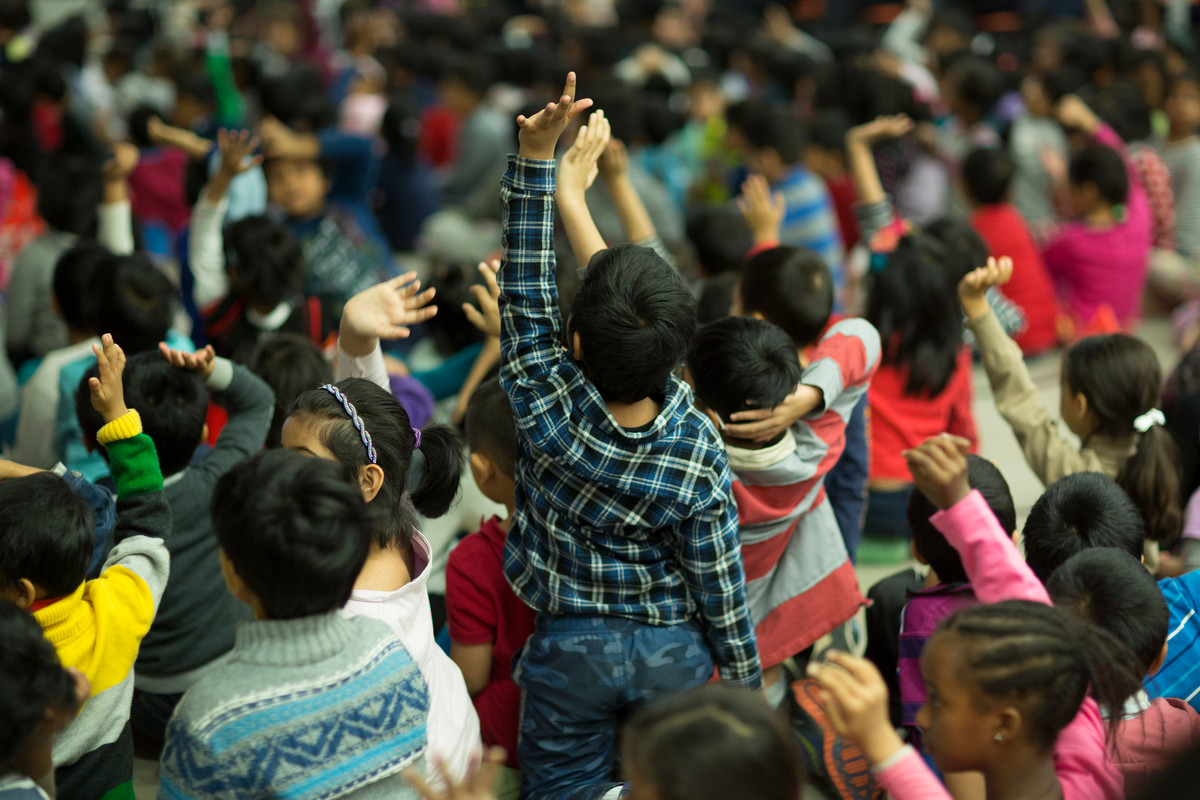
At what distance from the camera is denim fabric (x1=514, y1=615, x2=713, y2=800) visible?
168cm

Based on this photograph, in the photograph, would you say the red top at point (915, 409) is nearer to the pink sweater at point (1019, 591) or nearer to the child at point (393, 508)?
the pink sweater at point (1019, 591)

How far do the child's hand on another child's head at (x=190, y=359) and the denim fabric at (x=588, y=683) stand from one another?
0.77 meters

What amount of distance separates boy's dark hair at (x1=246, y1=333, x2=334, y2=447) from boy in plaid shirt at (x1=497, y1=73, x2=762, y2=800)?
729 millimetres

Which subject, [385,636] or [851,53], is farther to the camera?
[851,53]

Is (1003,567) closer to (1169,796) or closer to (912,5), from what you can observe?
(1169,796)

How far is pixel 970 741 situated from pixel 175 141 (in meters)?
3.03

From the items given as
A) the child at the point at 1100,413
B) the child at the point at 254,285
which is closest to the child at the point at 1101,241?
the child at the point at 1100,413

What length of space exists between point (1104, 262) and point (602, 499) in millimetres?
3401

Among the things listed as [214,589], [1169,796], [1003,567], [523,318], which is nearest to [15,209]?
[214,589]

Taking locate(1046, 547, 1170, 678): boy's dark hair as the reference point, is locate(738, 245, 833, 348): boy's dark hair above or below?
above

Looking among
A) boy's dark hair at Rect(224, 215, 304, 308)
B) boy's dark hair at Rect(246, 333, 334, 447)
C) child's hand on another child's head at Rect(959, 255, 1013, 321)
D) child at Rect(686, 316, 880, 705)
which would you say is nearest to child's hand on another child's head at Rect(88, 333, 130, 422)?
boy's dark hair at Rect(246, 333, 334, 447)

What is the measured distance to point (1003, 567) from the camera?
152 centimetres

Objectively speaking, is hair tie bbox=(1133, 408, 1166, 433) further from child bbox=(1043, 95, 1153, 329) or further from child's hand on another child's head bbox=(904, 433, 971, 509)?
child bbox=(1043, 95, 1153, 329)

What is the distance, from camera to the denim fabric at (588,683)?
1.68 metres
